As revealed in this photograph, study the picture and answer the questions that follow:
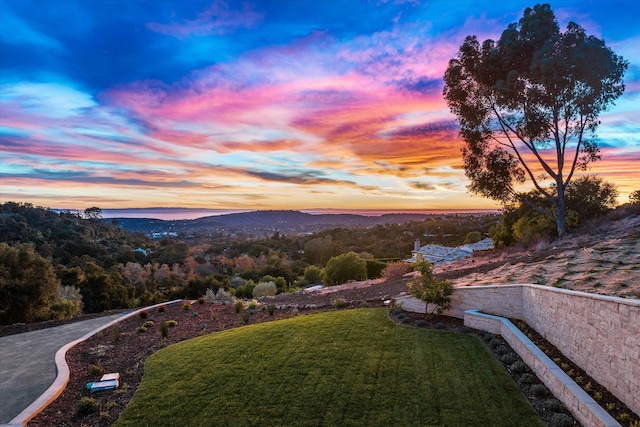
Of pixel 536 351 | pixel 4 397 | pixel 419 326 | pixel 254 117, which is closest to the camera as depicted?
pixel 536 351

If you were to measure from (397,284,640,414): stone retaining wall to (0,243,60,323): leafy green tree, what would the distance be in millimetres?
17810

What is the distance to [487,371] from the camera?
676 centimetres

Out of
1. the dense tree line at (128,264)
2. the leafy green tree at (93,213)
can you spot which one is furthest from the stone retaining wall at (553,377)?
the leafy green tree at (93,213)

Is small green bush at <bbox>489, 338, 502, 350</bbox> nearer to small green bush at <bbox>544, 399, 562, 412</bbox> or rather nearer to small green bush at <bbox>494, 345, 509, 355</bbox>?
small green bush at <bbox>494, 345, 509, 355</bbox>

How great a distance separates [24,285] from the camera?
15758 mm

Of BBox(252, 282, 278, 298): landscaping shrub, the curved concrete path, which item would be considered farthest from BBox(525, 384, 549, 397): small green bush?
BBox(252, 282, 278, 298): landscaping shrub

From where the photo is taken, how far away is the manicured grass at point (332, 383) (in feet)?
17.8

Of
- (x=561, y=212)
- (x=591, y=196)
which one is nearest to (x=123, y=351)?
(x=561, y=212)

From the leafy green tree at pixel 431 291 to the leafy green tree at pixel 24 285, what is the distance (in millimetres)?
15417

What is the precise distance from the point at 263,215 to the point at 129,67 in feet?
287

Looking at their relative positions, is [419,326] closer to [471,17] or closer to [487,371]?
[487,371]

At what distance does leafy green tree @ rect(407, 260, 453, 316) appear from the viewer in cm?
1052

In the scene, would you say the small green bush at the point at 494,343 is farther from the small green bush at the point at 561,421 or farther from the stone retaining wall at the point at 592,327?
the small green bush at the point at 561,421

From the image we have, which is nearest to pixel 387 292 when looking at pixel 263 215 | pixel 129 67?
pixel 129 67
